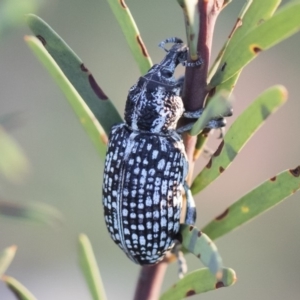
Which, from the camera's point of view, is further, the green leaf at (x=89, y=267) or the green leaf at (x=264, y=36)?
the green leaf at (x=89, y=267)

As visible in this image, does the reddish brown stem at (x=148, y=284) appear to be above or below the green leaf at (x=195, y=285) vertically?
below

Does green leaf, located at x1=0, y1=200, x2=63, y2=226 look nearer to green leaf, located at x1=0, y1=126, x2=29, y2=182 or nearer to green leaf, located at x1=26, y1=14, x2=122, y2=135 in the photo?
green leaf, located at x1=0, y1=126, x2=29, y2=182

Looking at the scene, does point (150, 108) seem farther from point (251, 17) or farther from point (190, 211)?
point (251, 17)

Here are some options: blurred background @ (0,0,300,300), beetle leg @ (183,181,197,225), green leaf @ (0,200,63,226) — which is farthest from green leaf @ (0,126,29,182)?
blurred background @ (0,0,300,300)

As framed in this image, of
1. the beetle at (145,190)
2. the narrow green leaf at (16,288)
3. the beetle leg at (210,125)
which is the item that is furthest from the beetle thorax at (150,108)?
the narrow green leaf at (16,288)

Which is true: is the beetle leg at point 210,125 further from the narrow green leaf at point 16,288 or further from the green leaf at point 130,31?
the narrow green leaf at point 16,288
